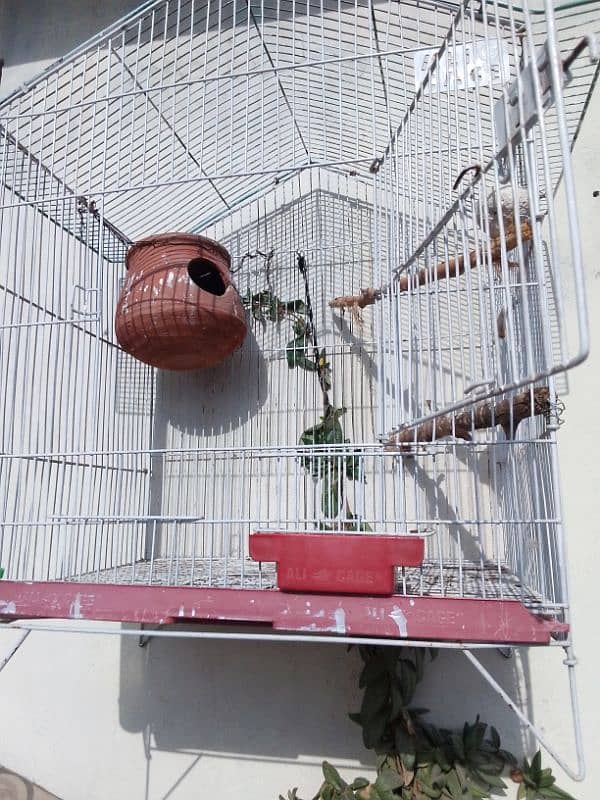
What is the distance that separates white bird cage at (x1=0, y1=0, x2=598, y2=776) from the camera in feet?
5.01

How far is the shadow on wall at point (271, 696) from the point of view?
173 cm

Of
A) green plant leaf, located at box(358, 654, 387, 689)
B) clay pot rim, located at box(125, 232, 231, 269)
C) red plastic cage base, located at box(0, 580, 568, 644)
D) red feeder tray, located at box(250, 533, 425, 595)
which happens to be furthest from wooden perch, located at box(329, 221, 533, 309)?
green plant leaf, located at box(358, 654, 387, 689)

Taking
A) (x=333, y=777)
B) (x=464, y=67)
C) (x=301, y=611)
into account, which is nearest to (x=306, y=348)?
(x=464, y=67)

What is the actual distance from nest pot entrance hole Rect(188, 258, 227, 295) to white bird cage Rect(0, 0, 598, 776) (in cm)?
27

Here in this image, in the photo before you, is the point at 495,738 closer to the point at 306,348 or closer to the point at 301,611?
the point at 301,611

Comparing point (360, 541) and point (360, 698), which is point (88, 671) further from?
point (360, 541)

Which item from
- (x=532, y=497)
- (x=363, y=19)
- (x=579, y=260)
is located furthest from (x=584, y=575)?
(x=363, y=19)

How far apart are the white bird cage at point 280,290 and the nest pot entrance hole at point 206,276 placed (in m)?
0.27

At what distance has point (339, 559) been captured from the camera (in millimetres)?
1163

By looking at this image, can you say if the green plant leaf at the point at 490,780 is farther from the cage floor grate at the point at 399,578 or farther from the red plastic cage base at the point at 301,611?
the red plastic cage base at the point at 301,611

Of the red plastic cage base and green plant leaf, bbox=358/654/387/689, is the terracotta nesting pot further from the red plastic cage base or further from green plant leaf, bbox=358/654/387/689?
green plant leaf, bbox=358/654/387/689

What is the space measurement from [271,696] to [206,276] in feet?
4.55

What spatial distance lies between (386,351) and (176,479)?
0.89 meters

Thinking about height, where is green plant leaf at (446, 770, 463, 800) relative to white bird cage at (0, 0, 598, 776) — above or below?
below
